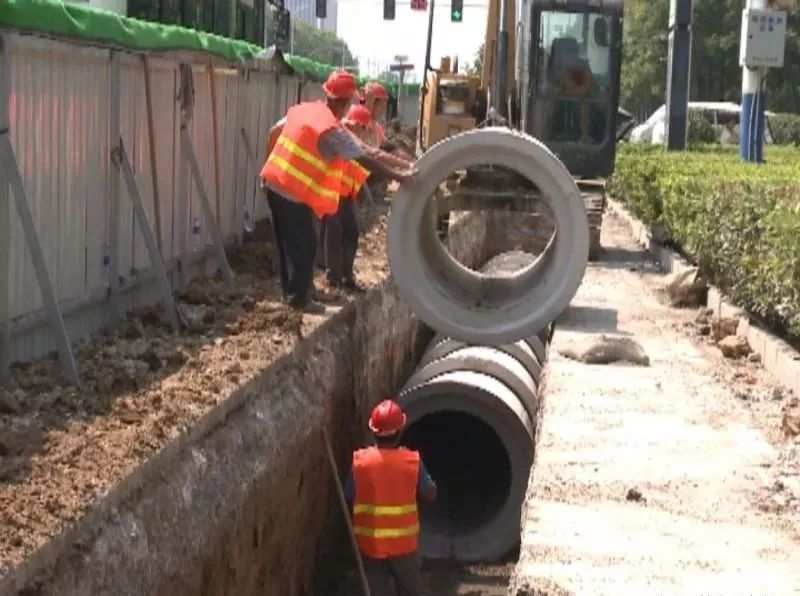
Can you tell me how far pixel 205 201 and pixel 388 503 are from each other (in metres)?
3.49

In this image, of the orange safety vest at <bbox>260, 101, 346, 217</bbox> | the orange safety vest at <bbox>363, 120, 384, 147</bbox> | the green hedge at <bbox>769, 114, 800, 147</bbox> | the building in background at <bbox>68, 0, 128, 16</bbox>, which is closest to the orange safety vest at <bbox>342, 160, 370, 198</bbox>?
the orange safety vest at <bbox>363, 120, 384, 147</bbox>

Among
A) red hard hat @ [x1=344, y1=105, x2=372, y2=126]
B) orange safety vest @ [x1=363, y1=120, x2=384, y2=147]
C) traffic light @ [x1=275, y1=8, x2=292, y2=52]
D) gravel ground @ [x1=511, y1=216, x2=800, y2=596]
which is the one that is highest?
traffic light @ [x1=275, y1=8, x2=292, y2=52]

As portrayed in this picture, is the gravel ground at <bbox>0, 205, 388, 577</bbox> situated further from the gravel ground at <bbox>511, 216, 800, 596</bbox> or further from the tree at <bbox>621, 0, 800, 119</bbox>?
the tree at <bbox>621, 0, 800, 119</bbox>

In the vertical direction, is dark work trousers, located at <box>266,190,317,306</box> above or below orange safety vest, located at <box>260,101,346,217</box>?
below

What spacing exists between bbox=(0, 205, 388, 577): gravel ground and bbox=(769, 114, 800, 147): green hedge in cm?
5073

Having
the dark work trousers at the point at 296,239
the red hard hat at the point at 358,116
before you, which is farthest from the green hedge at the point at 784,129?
the dark work trousers at the point at 296,239

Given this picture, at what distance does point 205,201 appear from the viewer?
37.0ft

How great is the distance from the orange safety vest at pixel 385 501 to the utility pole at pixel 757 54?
18.5 metres

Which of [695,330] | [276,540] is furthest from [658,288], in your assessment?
[276,540]

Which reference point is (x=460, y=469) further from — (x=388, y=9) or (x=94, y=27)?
(x=388, y=9)

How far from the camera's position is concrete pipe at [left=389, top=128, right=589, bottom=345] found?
33.5 ft

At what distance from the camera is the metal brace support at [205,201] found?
11.1 m

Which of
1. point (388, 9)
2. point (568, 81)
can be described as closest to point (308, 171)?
point (568, 81)

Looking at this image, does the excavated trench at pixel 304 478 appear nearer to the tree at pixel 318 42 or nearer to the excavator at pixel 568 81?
the excavator at pixel 568 81
